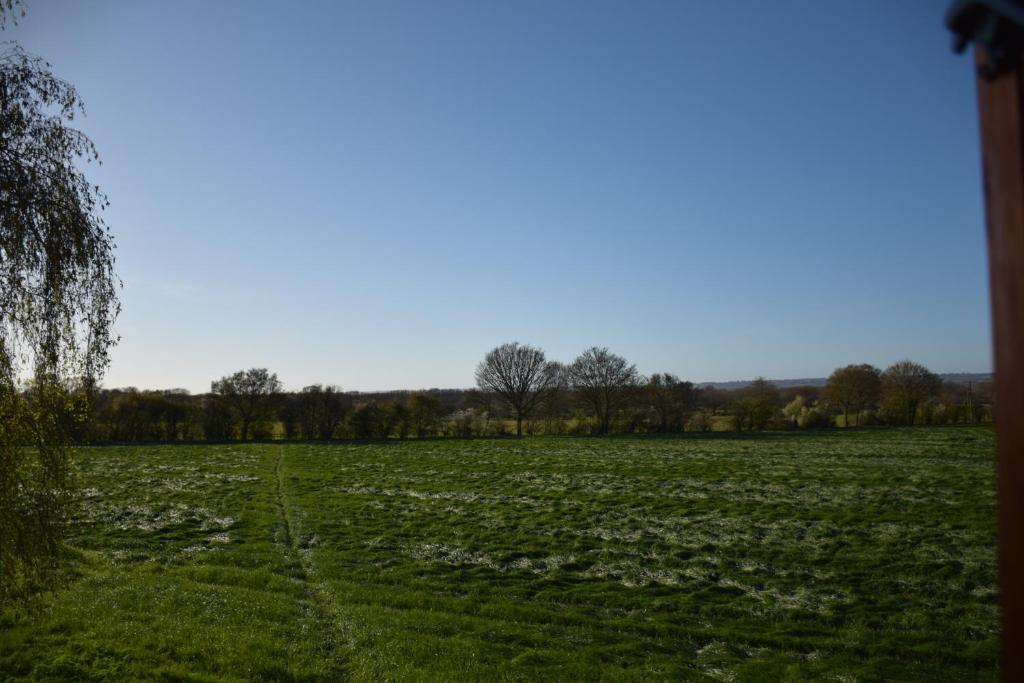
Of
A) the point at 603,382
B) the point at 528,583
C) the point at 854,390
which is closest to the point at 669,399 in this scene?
the point at 603,382

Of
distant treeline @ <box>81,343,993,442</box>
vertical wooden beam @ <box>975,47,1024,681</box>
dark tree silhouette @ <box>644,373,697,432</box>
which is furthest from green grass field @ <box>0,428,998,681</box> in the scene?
dark tree silhouette @ <box>644,373,697,432</box>

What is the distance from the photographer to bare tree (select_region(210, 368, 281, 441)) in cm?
6025

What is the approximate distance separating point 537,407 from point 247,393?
32560 millimetres

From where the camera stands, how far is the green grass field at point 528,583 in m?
8.95

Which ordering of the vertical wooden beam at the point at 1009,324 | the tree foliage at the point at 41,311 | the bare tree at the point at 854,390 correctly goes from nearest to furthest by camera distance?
the vertical wooden beam at the point at 1009,324 < the tree foliage at the point at 41,311 < the bare tree at the point at 854,390

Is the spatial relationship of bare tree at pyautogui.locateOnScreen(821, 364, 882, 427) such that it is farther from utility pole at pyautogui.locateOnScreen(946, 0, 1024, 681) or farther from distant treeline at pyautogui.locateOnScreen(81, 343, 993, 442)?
utility pole at pyautogui.locateOnScreen(946, 0, 1024, 681)

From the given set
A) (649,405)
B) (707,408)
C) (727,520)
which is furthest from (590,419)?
(727,520)

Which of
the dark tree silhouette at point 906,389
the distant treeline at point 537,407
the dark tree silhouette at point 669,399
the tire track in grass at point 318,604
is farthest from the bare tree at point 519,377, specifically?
the tire track in grass at point 318,604

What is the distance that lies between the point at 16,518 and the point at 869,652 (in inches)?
479

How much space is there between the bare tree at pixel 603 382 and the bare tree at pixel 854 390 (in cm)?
2331

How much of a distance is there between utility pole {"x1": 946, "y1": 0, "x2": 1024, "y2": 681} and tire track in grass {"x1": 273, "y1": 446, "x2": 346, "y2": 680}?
9066mm

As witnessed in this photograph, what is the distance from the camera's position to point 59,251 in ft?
25.4

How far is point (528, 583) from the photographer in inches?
512

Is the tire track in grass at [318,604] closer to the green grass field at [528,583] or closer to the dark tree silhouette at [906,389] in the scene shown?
the green grass field at [528,583]
